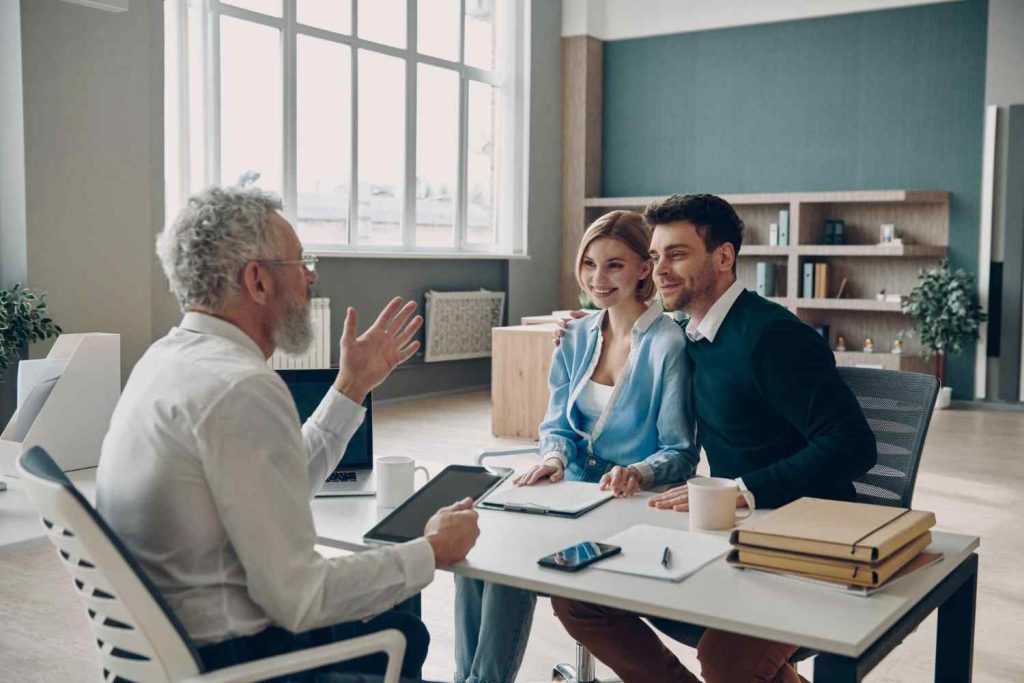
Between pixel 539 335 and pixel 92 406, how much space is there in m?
2.63

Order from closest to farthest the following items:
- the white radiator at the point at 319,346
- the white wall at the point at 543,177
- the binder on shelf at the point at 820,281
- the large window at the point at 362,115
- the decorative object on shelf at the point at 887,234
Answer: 1. the large window at the point at 362,115
2. the white radiator at the point at 319,346
3. the decorative object on shelf at the point at 887,234
4. the binder on shelf at the point at 820,281
5. the white wall at the point at 543,177

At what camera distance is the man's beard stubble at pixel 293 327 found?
1.56 metres

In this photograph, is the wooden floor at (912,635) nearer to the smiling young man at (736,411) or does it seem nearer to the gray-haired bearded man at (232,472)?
the smiling young man at (736,411)

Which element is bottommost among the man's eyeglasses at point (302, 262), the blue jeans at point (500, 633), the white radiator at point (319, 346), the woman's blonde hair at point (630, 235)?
the blue jeans at point (500, 633)

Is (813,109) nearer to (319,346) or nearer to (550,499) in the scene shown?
(319,346)

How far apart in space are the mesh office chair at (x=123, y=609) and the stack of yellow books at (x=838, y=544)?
0.53 m

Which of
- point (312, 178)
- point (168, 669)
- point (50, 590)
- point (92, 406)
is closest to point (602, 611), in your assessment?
point (168, 669)

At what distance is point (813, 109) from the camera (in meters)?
8.53

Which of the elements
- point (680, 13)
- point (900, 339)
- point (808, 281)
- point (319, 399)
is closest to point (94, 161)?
point (319, 399)

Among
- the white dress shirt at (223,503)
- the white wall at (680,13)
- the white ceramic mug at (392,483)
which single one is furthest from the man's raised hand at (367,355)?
the white wall at (680,13)

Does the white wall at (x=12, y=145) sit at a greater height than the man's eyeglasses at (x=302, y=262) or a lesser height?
greater

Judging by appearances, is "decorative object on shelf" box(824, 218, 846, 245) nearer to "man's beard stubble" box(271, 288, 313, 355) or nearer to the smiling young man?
the smiling young man

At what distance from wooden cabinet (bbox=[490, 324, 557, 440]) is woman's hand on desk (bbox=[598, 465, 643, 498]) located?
4265mm

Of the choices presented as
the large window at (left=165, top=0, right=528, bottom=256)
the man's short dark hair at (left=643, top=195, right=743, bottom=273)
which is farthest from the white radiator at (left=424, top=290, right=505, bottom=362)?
the man's short dark hair at (left=643, top=195, right=743, bottom=273)
